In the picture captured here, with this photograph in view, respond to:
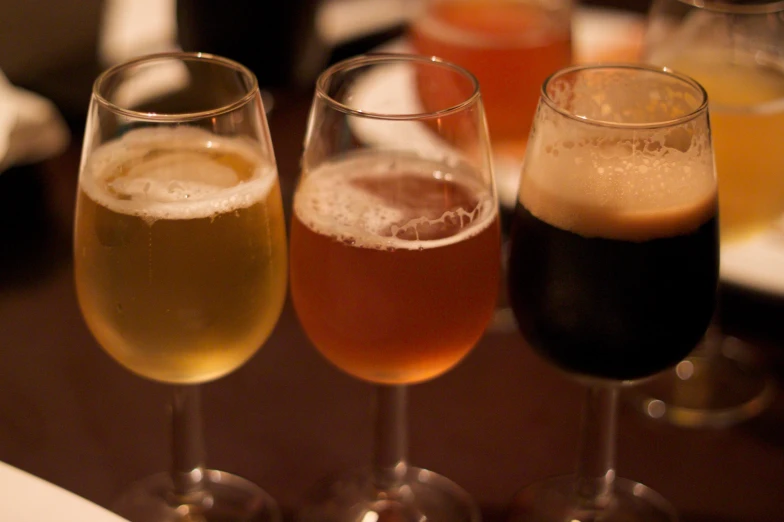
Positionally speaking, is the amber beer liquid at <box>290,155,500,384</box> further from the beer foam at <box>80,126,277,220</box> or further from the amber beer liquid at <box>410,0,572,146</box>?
the amber beer liquid at <box>410,0,572,146</box>

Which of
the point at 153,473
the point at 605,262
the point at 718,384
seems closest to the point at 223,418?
the point at 153,473

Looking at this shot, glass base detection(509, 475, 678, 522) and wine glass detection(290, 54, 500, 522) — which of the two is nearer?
wine glass detection(290, 54, 500, 522)

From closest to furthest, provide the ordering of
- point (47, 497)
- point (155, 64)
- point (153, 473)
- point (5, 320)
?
point (47, 497), point (155, 64), point (153, 473), point (5, 320)

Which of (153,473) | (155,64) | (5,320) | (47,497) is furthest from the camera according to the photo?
(5,320)

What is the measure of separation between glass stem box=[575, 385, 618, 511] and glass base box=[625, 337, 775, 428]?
0.52ft

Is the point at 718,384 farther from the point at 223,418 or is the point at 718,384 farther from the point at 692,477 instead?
the point at 223,418

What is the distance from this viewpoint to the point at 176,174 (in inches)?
33.4

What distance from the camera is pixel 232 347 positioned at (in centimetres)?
86

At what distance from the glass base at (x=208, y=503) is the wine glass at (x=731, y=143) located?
480mm

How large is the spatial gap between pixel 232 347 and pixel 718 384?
687 mm

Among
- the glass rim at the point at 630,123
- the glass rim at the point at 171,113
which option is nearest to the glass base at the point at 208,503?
Result: the glass rim at the point at 171,113

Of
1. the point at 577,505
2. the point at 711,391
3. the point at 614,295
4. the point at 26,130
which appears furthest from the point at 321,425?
the point at 26,130

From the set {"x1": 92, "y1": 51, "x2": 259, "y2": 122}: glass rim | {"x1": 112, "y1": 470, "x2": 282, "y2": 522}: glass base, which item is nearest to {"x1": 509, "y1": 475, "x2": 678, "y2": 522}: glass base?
{"x1": 112, "y1": 470, "x2": 282, "y2": 522}: glass base

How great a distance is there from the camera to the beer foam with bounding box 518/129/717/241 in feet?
2.66
